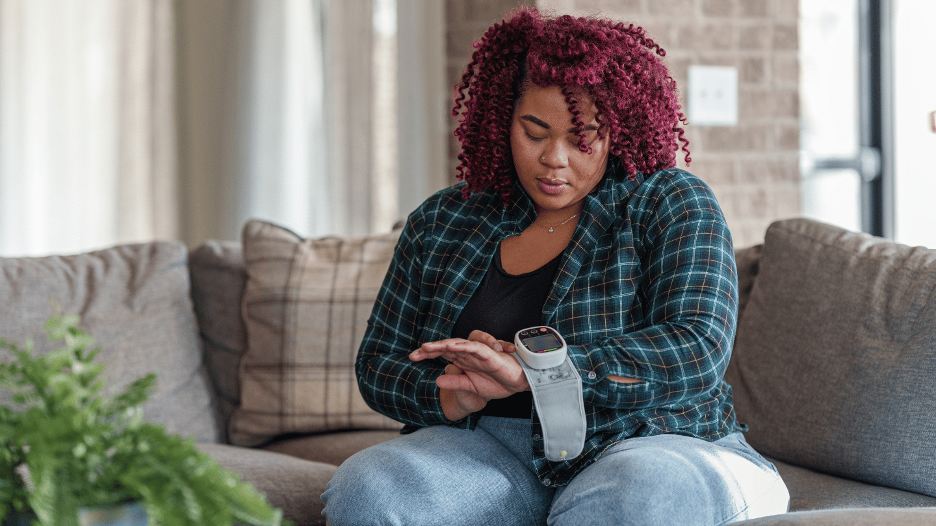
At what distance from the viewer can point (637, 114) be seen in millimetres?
1254

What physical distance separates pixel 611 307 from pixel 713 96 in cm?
144

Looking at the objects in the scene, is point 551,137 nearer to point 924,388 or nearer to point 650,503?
point 650,503

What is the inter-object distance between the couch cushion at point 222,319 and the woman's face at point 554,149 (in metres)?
0.93

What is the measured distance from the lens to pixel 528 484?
117 centimetres

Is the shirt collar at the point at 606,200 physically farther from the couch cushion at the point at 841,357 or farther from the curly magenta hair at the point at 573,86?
the couch cushion at the point at 841,357

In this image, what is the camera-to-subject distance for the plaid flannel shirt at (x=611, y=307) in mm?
1073

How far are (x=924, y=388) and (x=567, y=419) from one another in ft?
1.96

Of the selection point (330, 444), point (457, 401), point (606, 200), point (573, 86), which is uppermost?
point (573, 86)

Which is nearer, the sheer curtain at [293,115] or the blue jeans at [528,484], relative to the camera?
the blue jeans at [528,484]

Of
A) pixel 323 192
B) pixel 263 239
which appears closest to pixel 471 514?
pixel 263 239

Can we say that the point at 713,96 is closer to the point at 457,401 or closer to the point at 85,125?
the point at 457,401

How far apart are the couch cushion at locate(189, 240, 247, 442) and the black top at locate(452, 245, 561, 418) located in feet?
2.69

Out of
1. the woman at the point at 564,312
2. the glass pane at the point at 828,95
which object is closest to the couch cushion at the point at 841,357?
the woman at the point at 564,312

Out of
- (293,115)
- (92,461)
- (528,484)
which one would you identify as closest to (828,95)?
(293,115)
